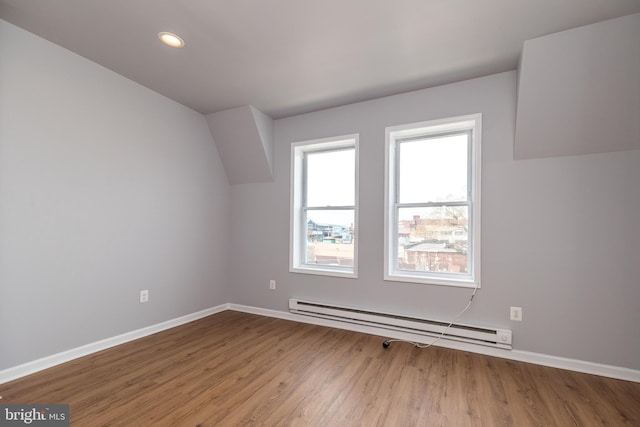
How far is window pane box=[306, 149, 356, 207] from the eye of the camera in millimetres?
3566

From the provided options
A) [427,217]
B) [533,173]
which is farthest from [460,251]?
[533,173]

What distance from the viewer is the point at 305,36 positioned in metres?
2.22

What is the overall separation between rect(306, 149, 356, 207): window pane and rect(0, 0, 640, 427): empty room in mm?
38

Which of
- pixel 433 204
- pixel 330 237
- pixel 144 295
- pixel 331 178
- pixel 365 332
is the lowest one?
pixel 365 332

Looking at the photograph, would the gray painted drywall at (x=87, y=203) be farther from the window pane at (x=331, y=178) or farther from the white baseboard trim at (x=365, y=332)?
the window pane at (x=331, y=178)

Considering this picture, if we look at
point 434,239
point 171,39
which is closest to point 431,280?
point 434,239

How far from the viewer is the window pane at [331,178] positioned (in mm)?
3566

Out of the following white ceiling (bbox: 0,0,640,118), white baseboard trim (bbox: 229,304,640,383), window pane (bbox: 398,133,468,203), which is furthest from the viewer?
window pane (bbox: 398,133,468,203)

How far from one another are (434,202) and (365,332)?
5.30 ft

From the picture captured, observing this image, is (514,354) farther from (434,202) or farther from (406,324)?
(434,202)

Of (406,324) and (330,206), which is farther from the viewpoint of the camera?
(330,206)

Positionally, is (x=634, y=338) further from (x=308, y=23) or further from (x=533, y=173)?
(x=308, y=23)

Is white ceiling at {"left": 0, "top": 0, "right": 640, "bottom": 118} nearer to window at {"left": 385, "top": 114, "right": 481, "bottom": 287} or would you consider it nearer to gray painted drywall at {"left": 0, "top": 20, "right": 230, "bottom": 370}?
gray painted drywall at {"left": 0, "top": 20, "right": 230, "bottom": 370}

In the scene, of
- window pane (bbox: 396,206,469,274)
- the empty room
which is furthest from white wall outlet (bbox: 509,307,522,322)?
window pane (bbox: 396,206,469,274)
